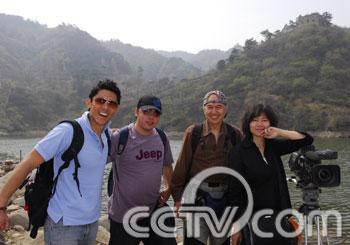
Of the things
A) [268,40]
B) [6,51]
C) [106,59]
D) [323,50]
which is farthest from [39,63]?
[323,50]

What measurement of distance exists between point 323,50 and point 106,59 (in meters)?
101

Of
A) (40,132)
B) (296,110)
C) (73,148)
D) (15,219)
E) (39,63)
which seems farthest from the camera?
(39,63)

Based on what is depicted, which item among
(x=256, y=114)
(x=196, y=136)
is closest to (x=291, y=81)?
(x=196, y=136)

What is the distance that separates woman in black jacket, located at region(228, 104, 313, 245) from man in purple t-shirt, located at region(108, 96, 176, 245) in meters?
0.71

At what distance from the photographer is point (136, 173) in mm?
3395

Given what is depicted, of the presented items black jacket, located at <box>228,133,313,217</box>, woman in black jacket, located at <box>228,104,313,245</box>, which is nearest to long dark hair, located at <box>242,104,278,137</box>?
woman in black jacket, located at <box>228,104,313,245</box>

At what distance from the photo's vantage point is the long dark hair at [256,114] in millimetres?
3307

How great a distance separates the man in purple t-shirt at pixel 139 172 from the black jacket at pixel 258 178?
0.71 metres

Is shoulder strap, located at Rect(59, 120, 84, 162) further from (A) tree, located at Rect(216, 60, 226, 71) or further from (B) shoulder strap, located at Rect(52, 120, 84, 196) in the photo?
(A) tree, located at Rect(216, 60, 226, 71)

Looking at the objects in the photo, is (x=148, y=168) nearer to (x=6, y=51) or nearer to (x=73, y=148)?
(x=73, y=148)

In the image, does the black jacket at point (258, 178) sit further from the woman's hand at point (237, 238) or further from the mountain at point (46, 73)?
the mountain at point (46, 73)

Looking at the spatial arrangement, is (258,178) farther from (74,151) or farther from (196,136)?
(74,151)

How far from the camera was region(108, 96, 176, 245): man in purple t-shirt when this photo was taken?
339 cm

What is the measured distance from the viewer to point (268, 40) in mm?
112938
